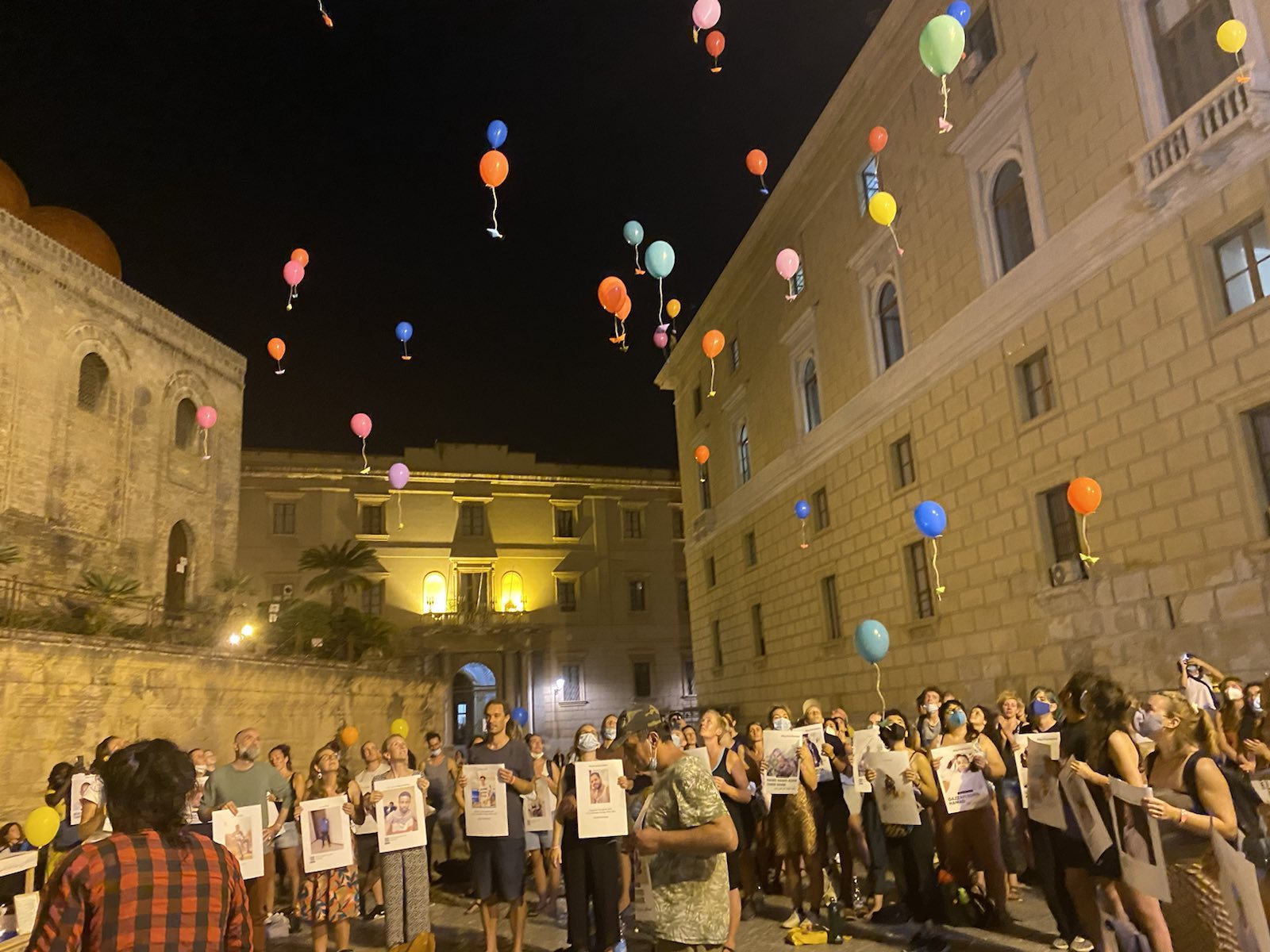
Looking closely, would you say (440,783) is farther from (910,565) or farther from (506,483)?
(506,483)

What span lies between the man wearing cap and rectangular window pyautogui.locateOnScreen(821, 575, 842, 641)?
52.3ft

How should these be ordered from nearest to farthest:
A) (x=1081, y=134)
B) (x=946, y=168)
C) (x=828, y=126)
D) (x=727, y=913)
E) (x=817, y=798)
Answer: (x=727, y=913) → (x=817, y=798) → (x=1081, y=134) → (x=946, y=168) → (x=828, y=126)

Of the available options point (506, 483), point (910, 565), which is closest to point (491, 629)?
point (506, 483)

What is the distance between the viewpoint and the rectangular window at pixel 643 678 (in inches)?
1676

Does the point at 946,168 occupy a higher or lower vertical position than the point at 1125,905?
higher

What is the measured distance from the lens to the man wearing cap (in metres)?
4.69

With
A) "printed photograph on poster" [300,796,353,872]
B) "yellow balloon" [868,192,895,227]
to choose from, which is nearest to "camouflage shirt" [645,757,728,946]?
"printed photograph on poster" [300,796,353,872]

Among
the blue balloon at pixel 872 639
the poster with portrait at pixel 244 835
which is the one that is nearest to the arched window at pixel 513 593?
the blue balloon at pixel 872 639

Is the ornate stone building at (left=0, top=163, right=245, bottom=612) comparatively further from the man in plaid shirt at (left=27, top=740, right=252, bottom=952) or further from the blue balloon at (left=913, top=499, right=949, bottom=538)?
the man in plaid shirt at (left=27, top=740, right=252, bottom=952)

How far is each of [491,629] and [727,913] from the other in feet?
118

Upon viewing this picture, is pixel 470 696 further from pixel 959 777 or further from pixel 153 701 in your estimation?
pixel 959 777

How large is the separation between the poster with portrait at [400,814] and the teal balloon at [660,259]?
9222mm

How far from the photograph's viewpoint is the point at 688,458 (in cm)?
3169

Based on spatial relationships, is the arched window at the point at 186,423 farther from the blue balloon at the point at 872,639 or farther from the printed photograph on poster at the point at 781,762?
the printed photograph on poster at the point at 781,762
